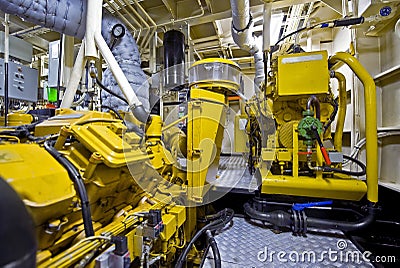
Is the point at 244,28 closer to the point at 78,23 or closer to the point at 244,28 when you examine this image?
the point at 244,28

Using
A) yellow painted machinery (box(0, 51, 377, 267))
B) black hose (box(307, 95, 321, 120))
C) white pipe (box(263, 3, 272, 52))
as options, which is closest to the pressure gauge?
yellow painted machinery (box(0, 51, 377, 267))

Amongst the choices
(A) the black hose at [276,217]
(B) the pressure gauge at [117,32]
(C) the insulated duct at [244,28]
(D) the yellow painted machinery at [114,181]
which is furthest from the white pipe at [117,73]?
(A) the black hose at [276,217]

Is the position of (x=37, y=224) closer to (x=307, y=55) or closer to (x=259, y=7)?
(x=307, y=55)

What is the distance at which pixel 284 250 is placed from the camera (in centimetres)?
154

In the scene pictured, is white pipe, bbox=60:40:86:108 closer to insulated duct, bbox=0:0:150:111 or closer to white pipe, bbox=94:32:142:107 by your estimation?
white pipe, bbox=94:32:142:107

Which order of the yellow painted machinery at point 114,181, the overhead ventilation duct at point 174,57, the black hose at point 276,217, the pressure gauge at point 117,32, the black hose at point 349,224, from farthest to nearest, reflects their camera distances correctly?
the overhead ventilation duct at point 174,57, the pressure gauge at point 117,32, the black hose at point 276,217, the black hose at point 349,224, the yellow painted machinery at point 114,181

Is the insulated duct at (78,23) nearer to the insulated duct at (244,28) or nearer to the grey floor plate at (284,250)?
the insulated duct at (244,28)

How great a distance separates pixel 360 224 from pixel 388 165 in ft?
2.99

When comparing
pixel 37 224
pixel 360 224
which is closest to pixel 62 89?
pixel 37 224

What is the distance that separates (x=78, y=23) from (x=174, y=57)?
1372mm

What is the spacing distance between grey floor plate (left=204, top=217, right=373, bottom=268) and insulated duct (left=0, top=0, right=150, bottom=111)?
1.64 metres

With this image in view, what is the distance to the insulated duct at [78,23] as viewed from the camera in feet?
6.36

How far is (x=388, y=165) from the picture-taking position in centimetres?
212

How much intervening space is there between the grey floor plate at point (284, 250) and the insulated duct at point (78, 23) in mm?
1639
